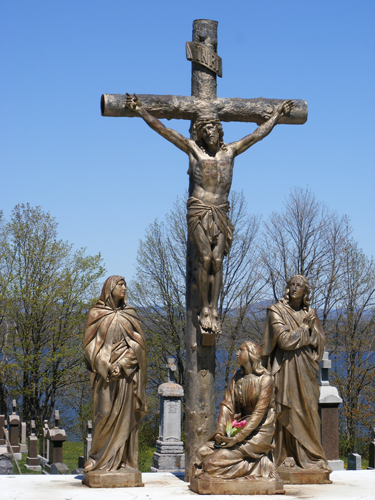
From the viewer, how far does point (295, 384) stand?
981cm

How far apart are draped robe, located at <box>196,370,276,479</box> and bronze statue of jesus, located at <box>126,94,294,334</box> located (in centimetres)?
80

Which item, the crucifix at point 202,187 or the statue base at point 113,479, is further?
the crucifix at point 202,187

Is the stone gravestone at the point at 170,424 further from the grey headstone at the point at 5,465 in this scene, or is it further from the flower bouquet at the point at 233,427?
the flower bouquet at the point at 233,427

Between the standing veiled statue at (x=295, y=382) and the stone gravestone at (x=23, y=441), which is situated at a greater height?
the standing veiled statue at (x=295, y=382)

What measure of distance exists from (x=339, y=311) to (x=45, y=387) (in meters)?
11.6

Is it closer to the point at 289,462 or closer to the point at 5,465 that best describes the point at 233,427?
the point at 289,462

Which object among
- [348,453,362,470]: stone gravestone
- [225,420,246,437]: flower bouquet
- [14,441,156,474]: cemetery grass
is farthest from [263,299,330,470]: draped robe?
[14,441,156,474]: cemetery grass

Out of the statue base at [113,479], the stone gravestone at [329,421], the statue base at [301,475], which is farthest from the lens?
the stone gravestone at [329,421]

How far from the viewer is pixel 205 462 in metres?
8.58

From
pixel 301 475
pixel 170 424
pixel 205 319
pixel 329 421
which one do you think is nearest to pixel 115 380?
pixel 205 319

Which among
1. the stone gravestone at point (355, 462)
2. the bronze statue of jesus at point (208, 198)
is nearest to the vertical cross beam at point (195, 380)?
the bronze statue of jesus at point (208, 198)

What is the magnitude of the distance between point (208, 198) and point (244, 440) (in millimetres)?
2743

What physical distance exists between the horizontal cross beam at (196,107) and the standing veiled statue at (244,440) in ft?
9.48

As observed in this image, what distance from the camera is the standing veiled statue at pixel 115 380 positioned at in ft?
30.0
